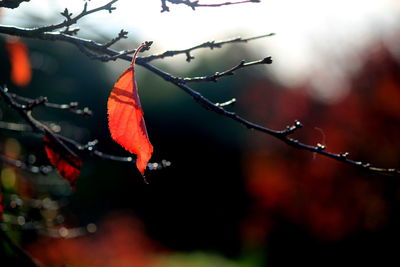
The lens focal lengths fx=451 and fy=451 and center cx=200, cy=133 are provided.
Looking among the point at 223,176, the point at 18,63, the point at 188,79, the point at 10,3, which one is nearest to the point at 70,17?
the point at 10,3

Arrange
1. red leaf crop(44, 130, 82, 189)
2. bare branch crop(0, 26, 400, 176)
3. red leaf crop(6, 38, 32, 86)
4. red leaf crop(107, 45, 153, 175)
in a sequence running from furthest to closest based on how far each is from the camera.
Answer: red leaf crop(6, 38, 32, 86)
red leaf crop(44, 130, 82, 189)
bare branch crop(0, 26, 400, 176)
red leaf crop(107, 45, 153, 175)

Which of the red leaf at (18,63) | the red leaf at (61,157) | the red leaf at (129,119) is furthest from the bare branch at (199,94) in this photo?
the red leaf at (18,63)

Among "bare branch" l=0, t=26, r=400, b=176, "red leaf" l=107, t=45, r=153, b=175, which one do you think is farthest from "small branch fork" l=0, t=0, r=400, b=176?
"red leaf" l=107, t=45, r=153, b=175

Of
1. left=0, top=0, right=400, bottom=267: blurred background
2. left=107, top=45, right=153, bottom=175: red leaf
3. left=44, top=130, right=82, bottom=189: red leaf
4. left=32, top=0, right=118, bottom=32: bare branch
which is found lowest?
left=0, top=0, right=400, bottom=267: blurred background

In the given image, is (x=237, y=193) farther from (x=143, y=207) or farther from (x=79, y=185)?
(x=79, y=185)

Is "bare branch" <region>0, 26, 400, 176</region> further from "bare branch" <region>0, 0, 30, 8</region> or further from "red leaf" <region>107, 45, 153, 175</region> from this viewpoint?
"red leaf" <region>107, 45, 153, 175</region>

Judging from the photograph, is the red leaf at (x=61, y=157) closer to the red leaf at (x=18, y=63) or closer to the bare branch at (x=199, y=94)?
the bare branch at (x=199, y=94)
